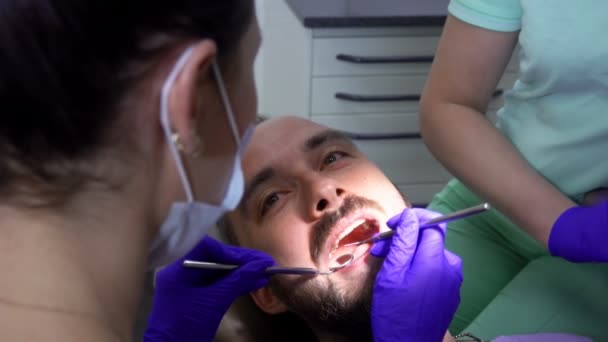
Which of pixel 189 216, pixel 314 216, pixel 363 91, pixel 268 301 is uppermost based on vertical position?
pixel 189 216

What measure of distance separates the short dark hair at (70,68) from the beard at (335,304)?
2.44 feet

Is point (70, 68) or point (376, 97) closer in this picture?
point (70, 68)

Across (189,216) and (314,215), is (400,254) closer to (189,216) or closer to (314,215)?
(314,215)

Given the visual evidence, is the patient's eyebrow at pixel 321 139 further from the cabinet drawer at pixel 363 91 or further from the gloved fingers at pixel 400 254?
the cabinet drawer at pixel 363 91

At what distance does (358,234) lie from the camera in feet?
5.21

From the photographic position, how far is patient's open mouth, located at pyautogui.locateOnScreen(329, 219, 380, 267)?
1.53 metres

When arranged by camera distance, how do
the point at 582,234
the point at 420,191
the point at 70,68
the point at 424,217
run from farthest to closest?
the point at 420,191
the point at 424,217
the point at 582,234
the point at 70,68

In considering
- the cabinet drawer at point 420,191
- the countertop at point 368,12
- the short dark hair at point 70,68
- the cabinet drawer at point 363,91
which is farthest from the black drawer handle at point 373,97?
the short dark hair at point 70,68

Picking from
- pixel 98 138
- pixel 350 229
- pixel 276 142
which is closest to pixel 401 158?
pixel 276 142

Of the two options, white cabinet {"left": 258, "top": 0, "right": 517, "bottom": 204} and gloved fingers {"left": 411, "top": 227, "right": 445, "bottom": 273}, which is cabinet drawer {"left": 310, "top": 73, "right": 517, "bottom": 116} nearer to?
white cabinet {"left": 258, "top": 0, "right": 517, "bottom": 204}

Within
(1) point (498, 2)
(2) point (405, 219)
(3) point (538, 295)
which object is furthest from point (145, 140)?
(3) point (538, 295)

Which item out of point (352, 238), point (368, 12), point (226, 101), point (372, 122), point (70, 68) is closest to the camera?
point (70, 68)

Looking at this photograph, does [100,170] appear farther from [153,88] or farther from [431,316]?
[431,316]

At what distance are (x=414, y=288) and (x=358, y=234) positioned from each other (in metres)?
0.21
